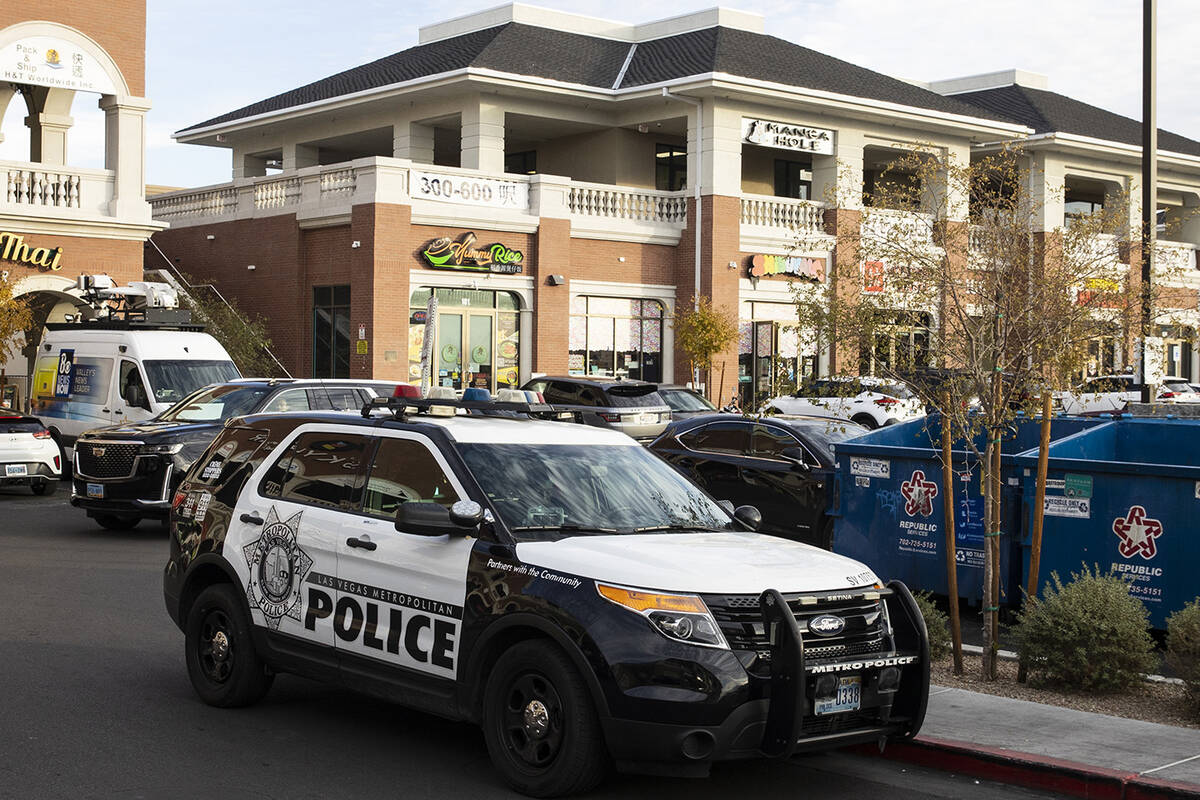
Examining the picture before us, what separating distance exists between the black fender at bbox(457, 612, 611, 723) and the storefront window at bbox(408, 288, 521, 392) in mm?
26796

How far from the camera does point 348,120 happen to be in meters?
40.8

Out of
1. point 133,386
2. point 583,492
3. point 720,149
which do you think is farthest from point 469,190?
point 583,492

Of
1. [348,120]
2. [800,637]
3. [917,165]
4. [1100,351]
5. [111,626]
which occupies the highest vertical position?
[348,120]

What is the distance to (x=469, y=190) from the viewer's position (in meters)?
33.7

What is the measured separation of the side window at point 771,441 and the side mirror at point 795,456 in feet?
0.15

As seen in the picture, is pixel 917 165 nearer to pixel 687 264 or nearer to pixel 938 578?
pixel 938 578

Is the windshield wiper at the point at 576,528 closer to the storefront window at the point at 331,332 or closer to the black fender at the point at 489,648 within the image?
the black fender at the point at 489,648

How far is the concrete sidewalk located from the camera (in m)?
6.73

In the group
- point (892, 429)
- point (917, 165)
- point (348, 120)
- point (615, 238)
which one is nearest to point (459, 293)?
point (615, 238)

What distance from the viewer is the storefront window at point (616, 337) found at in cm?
3641

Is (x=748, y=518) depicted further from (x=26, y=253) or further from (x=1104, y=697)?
(x=26, y=253)

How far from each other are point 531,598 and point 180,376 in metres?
16.8

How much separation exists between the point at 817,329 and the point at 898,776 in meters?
3.67

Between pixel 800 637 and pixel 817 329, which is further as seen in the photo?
pixel 817 329
